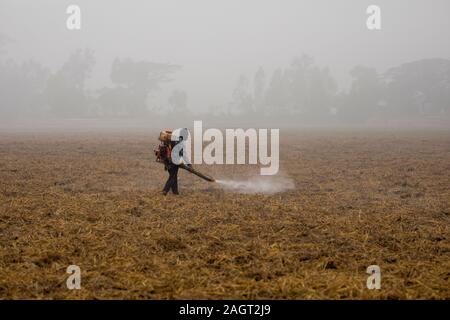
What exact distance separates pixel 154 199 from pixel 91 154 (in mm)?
13431

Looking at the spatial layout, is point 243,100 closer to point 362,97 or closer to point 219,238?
point 362,97

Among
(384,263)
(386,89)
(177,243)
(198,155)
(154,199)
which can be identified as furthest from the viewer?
(386,89)

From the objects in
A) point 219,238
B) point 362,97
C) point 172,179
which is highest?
point 362,97

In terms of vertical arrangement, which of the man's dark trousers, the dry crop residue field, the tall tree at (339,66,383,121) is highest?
the tall tree at (339,66,383,121)

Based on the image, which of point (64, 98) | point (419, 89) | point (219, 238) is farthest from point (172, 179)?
point (419, 89)

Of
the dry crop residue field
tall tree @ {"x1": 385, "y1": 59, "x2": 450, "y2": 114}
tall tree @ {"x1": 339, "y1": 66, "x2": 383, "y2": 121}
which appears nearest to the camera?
the dry crop residue field


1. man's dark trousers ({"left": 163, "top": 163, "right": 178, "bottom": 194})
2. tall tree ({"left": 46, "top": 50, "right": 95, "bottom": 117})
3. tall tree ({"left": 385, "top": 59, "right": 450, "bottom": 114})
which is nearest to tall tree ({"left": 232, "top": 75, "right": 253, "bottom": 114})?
tall tree ({"left": 385, "top": 59, "right": 450, "bottom": 114})

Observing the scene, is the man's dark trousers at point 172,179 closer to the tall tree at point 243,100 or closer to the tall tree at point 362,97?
the tall tree at point 362,97

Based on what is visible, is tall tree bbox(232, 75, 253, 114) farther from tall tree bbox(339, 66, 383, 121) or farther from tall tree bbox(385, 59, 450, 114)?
tall tree bbox(385, 59, 450, 114)

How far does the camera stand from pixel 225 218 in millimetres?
10094

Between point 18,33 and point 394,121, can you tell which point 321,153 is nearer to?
point 394,121

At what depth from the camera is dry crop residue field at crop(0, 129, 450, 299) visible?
629cm

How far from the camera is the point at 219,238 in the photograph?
861cm
